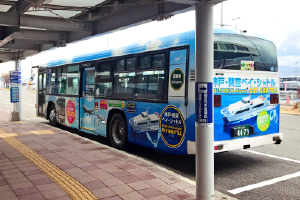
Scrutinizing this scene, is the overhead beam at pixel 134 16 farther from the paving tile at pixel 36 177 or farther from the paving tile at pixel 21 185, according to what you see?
the paving tile at pixel 21 185

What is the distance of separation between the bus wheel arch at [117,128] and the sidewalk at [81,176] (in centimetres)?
50

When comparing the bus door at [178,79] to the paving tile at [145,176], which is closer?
the paving tile at [145,176]

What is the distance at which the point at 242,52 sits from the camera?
6375mm

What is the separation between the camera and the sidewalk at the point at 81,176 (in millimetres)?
4676

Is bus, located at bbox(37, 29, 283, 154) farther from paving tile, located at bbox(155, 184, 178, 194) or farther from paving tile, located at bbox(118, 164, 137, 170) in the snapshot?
paving tile, located at bbox(155, 184, 178, 194)

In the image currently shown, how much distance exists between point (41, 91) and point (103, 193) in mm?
10355

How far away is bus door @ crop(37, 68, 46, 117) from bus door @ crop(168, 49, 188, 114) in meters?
8.60

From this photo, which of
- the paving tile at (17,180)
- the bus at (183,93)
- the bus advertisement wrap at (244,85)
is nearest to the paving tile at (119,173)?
the bus at (183,93)

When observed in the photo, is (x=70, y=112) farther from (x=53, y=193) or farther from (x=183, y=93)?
(x=53, y=193)

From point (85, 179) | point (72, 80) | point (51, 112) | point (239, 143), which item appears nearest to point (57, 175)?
point (85, 179)

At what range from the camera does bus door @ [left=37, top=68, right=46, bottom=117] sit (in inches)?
531

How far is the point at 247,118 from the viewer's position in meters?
6.38

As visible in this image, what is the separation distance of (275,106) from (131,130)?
346cm

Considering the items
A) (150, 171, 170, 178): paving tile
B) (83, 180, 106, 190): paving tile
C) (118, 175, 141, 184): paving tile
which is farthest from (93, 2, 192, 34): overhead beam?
(83, 180, 106, 190): paving tile
